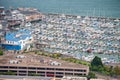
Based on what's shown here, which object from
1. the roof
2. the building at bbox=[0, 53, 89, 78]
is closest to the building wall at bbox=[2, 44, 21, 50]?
the roof

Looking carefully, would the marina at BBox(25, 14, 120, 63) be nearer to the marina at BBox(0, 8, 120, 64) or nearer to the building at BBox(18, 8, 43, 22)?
the marina at BBox(0, 8, 120, 64)

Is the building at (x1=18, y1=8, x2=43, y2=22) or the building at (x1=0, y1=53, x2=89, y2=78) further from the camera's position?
the building at (x1=18, y1=8, x2=43, y2=22)

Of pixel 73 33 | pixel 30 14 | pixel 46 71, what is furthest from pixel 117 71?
pixel 30 14

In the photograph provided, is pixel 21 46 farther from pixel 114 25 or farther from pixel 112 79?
pixel 114 25

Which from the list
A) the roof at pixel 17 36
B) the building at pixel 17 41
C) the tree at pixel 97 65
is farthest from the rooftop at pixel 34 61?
the roof at pixel 17 36

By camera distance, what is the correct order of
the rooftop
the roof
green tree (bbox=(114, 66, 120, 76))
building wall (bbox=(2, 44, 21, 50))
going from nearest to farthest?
1. the rooftop
2. green tree (bbox=(114, 66, 120, 76))
3. building wall (bbox=(2, 44, 21, 50))
4. the roof

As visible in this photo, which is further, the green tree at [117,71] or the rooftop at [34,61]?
the green tree at [117,71]

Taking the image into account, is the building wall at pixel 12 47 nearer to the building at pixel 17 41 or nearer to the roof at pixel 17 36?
the building at pixel 17 41

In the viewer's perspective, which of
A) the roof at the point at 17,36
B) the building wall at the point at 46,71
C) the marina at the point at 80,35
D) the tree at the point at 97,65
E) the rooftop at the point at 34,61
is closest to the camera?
the building wall at the point at 46,71

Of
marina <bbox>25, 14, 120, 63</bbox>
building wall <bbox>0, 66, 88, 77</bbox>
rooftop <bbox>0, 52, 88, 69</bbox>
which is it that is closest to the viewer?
building wall <bbox>0, 66, 88, 77</bbox>
